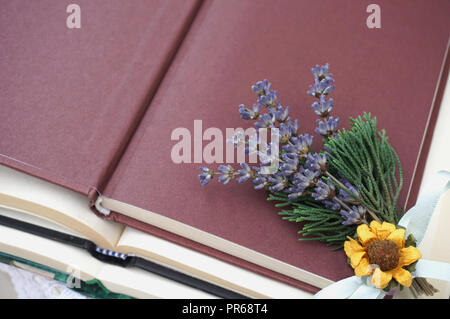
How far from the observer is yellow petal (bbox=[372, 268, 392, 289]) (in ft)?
1.65

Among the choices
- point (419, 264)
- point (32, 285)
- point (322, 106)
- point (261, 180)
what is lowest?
point (32, 285)

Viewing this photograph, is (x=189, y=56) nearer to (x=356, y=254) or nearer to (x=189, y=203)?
(x=189, y=203)

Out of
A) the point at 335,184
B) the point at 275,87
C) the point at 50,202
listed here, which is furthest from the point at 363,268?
the point at 50,202

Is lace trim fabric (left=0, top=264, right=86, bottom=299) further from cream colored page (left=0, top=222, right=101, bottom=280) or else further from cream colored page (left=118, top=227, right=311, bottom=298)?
cream colored page (left=118, top=227, right=311, bottom=298)

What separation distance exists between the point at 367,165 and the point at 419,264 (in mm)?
154

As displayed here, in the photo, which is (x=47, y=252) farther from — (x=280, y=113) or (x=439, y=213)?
(x=439, y=213)

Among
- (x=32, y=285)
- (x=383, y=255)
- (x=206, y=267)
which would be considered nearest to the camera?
(x=383, y=255)

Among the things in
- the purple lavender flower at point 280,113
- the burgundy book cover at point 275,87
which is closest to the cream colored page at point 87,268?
the burgundy book cover at point 275,87

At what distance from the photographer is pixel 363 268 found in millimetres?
514

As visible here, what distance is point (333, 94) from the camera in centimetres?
72

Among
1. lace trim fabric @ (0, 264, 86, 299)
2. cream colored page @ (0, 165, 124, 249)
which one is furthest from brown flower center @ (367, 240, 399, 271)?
lace trim fabric @ (0, 264, 86, 299)

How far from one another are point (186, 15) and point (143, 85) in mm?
189

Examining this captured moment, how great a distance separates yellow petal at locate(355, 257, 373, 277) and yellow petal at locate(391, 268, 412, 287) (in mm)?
33

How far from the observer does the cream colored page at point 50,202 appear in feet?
1.95
